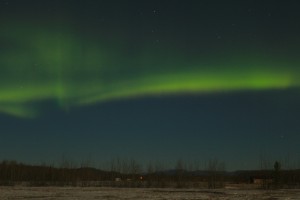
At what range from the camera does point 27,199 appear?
22203mm

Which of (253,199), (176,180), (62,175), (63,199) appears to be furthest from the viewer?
(62,175)

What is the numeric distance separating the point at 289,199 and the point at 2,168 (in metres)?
52.2

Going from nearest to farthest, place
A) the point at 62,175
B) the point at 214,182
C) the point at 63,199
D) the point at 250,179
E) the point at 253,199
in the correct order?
the point at 63,199 → the point at 253,199 → the point at 214,182 → the point at 62,175 → the point at 250,179

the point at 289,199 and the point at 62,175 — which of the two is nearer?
the point at 289,199

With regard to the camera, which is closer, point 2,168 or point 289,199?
point 289,199

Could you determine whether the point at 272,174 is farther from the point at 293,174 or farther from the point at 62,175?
the point at 62,175

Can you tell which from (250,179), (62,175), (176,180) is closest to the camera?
(176,180)

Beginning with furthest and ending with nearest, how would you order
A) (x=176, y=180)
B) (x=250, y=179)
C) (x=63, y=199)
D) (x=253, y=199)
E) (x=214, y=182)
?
(x=250, y=179)
(x=176, y=180)
(x=214, y=182)
(x=253, y=199)
(x=63, y=199)

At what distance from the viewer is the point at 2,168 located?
66688 millimetres

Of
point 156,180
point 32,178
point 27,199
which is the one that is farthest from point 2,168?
point 27,199

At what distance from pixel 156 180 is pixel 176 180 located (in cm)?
274

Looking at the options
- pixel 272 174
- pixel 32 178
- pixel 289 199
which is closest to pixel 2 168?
pixel 32 178

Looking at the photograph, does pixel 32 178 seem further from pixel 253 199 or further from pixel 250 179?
pixel 253 199

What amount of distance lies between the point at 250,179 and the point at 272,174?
39.4 feet
